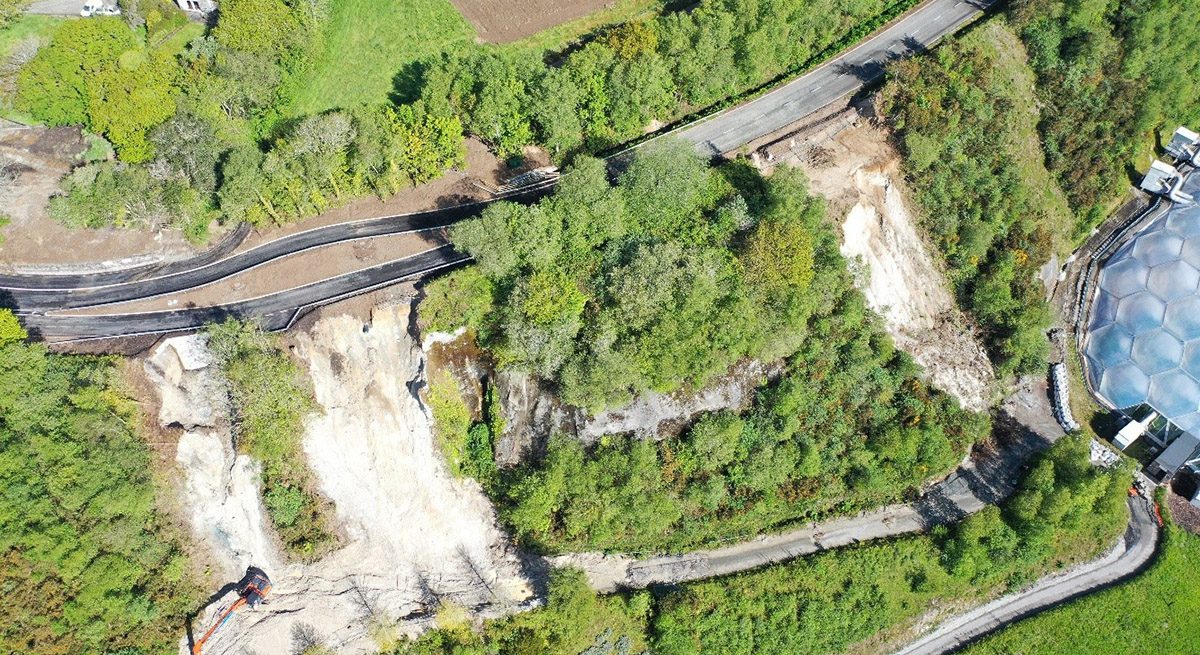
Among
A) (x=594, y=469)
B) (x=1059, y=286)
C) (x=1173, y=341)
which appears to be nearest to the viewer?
(x=594, y=469)

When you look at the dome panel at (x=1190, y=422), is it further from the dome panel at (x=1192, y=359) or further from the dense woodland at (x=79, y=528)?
the dense woodland at (x=79, y=528)

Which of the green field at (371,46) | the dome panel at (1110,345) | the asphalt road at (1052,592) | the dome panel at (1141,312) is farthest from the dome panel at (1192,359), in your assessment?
the green field at (371,46)

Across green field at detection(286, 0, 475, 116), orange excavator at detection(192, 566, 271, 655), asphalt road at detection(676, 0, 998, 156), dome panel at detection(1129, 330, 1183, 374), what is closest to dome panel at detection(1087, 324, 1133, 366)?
dome panel at detection(1129, 330, 1183, 374)

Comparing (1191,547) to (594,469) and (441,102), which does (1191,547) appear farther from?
(441,102)

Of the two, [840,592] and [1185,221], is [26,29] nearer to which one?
[840,592]

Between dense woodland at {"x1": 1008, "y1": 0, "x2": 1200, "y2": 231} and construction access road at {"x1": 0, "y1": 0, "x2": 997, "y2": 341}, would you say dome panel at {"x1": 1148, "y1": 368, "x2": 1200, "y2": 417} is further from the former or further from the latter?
construction access road at {"x1": 0, "y1": 0, "x2": 997, "y2": 341}

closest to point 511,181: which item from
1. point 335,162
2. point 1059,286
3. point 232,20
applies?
point 335,162
